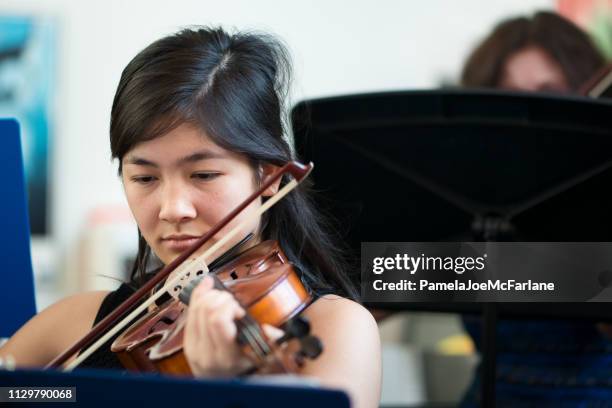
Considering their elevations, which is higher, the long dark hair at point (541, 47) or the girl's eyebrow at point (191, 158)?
the long dark hair at point (541, 47)

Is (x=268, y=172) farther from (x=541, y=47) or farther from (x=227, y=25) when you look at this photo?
(x=227, y=25)

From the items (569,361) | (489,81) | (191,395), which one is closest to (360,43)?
(489,81)

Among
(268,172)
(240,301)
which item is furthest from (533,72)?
(240,301)

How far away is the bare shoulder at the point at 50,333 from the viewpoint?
1135 mm

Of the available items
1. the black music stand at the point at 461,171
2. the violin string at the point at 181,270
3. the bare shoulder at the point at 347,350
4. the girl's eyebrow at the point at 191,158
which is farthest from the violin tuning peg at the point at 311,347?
the black music stand at the point at 461,171

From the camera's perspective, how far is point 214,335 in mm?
754

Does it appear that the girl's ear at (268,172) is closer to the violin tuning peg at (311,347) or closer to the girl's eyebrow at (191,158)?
the girl's eyebrow at (191,158)

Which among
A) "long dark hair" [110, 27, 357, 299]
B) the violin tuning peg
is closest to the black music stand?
"long dark hair" [110, 27, 357, 299]

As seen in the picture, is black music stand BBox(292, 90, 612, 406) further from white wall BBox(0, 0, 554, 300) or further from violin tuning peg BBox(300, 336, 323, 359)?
white wall BBox(0, 0, 554, 300)

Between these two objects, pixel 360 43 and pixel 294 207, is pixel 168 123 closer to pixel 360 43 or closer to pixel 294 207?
pixel 294 207

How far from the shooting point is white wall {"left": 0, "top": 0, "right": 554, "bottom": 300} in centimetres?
307

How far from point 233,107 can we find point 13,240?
31 centimetres

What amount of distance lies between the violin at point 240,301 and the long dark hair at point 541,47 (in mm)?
995

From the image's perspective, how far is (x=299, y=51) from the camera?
3.07 metres
